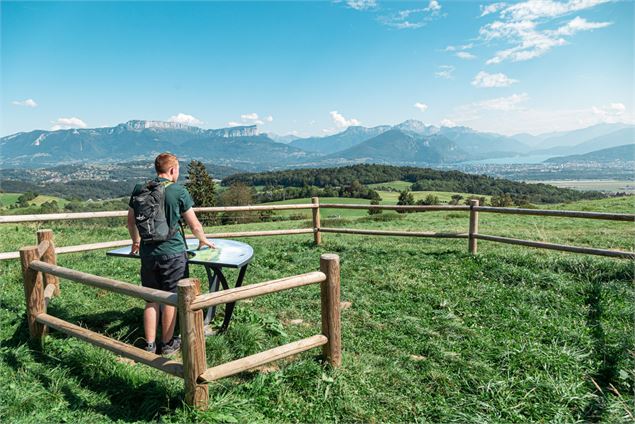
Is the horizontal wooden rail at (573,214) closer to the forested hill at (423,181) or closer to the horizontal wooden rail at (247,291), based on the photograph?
the horizontal wooden rail at (247,291)

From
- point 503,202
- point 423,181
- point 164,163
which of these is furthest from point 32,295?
point 423,181

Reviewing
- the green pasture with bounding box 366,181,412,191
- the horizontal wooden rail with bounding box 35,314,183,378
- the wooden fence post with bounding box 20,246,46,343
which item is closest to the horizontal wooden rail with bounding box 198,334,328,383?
the horizontal wooden rail with bounding box 35,314,183,378

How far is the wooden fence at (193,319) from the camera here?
269cm

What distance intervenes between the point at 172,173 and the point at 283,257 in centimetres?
442

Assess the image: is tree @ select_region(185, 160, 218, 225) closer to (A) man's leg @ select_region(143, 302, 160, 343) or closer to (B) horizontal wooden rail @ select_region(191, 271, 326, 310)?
(A) man's leg @ select_region(143, 302, 160, 343)

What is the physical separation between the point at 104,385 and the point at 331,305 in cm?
199

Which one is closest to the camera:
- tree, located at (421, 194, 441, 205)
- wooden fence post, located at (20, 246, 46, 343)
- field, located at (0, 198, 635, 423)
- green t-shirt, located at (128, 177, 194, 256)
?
field, located at (0, 198, 635, 423)

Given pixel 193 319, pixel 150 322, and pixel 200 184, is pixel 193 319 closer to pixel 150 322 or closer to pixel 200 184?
pixel 150 322

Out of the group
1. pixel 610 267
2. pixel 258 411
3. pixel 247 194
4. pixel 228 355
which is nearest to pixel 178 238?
pixel 228 355

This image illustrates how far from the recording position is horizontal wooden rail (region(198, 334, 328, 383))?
2.74 m

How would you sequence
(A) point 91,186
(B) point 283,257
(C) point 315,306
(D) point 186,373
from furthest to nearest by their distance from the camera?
(A) point 91,186, (B) point 283,257, (C) point 315,306, (D) point 186,373

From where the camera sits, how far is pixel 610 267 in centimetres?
609

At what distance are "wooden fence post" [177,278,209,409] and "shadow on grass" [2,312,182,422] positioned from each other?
22cm

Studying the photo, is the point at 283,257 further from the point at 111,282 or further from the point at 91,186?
the point at 91,186
